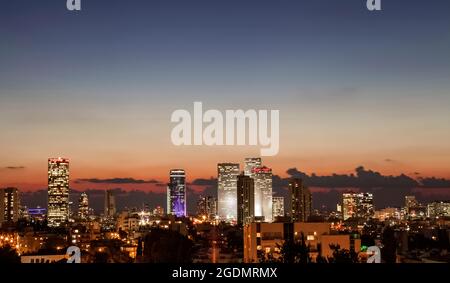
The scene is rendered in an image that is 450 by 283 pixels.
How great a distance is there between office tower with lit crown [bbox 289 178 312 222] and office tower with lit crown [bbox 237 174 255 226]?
485 centimetres

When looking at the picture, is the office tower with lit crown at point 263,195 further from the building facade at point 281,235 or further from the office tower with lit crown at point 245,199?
the building facade at point 281,235

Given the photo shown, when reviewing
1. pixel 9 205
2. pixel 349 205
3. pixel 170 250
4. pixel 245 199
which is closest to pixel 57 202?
pixel 9 205

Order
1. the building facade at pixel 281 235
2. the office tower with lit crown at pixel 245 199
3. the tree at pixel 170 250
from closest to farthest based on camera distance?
the building facade at pixel 281 235, the tree at pixel 170 250, the office tower with lit crown at pixel 245 199


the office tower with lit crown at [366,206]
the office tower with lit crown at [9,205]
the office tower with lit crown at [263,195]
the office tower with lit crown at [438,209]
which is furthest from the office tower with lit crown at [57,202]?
the office tower with lit crown at [438,209]

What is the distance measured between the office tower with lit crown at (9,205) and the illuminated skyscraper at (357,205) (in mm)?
31095

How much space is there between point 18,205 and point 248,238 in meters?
44.2

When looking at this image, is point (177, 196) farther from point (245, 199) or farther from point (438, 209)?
point (438, 209)

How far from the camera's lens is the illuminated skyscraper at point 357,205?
55.6 metres

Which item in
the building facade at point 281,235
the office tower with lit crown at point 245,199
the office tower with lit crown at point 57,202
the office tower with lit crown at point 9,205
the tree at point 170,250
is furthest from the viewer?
the office tower with lit crown at point 9,205

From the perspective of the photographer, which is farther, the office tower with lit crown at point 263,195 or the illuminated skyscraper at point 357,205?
the illuminated skyscraper at point 357,205

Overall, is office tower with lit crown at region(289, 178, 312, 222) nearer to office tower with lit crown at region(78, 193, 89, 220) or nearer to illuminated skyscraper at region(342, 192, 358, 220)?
illuminated skyscraper at region(342, 192, 358, 220)
